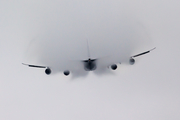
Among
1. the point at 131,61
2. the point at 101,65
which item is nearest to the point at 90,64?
the point at 101,65

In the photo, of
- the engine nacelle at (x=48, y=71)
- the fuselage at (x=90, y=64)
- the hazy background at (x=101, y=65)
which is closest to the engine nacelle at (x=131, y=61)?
the hazy background at (x=101, y=65)

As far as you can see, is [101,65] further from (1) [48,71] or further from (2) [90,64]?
(1) [48,71]

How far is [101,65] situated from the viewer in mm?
3422

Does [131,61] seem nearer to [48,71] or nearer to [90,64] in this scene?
[90,64]

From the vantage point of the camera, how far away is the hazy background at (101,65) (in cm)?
345

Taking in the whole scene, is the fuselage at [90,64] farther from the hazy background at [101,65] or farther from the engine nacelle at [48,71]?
the engine nacelle at [48,71]

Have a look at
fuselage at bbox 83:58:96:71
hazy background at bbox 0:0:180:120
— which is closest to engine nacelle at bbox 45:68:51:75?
→ hazy background at bbox 0:0:180:120

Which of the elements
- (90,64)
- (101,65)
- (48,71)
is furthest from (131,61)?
(48,71)

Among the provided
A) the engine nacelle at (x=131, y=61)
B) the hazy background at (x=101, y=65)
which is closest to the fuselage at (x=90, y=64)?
the hazy background at (x=101, y=65)

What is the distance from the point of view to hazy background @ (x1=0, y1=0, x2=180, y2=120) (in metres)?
3.45

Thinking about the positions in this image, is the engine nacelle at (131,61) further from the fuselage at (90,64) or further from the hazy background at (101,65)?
the fuselage at (90,64)

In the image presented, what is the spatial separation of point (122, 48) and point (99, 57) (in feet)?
1.56

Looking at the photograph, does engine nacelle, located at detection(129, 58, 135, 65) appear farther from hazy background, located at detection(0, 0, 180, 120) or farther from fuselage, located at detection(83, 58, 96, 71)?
fuselage, located at detection(83, 58, 96, 71)

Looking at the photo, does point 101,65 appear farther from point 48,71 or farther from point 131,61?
point 48,71
